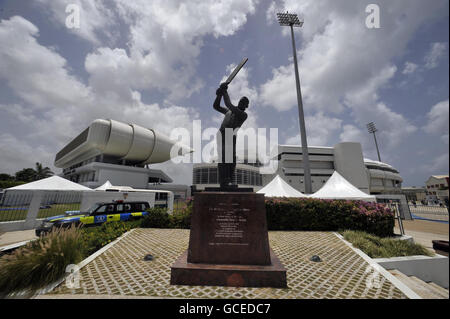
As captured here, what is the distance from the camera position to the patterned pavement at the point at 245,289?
370cm

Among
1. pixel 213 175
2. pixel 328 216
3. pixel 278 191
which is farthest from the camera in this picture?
pixel 213 175

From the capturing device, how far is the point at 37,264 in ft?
13.3

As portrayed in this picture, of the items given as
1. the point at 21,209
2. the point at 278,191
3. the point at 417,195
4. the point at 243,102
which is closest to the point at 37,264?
the point at 243,102

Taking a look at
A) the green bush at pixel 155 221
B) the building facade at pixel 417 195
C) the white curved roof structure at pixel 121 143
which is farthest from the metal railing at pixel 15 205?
the building facade at pixel 417 195

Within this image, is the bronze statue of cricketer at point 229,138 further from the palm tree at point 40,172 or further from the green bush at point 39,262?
the palm tree at point 40,172

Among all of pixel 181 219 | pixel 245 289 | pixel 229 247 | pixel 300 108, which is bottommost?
pixel 245 289

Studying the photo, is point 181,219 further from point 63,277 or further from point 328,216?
point 328,216

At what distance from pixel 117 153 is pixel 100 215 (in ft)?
124

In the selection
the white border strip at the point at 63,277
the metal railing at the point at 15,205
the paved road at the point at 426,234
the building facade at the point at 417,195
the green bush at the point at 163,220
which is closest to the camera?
the white border strip at the point at 63,277

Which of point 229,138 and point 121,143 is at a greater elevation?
point 121,143

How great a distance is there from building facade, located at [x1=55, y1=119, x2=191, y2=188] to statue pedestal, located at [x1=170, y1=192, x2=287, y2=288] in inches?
1581

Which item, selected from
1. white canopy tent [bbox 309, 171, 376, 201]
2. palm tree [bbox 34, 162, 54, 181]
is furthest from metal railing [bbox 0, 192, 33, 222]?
palm tree [bbox 34, 162, 54, 181]

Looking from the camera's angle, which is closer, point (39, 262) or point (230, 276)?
point (230, 276)

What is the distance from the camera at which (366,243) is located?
6715 mm
